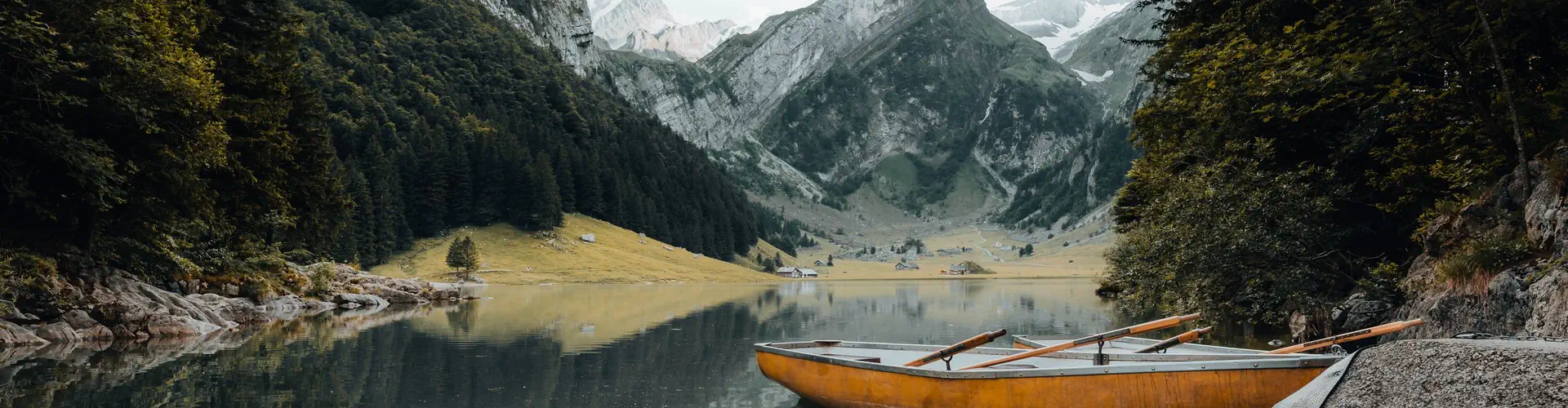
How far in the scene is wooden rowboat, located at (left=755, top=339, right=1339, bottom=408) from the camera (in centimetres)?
1192

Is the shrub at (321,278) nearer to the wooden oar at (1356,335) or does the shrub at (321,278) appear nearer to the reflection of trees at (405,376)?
the reflection of trees at (405,376)

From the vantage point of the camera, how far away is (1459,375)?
754cm

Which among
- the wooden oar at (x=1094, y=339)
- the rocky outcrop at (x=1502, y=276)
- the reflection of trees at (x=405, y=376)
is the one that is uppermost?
the rocky outcrop at (x=1502, y=276)

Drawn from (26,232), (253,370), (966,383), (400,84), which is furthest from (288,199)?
(400,84)

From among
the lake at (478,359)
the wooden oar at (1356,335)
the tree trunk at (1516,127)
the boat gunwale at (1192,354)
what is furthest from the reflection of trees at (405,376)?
the tree trunk at (1516,127)

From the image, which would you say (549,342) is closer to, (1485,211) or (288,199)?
(288,199)

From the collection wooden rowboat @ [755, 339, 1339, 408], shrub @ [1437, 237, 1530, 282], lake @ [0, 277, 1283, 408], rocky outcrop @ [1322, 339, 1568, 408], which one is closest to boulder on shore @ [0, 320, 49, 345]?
lake @ [0, 277, 1283, 408]

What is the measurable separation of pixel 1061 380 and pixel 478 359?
1849cm

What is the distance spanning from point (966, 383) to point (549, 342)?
808 inches

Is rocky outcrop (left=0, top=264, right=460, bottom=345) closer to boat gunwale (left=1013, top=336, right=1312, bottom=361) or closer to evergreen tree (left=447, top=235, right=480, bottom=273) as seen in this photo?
boat gunwale (left=1013, top=336, right=1312, bottom=361)

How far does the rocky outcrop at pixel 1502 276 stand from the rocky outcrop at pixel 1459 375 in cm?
644

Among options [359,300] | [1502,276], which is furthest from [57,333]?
[1502,276]

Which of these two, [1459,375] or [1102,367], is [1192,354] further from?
[1459,375]

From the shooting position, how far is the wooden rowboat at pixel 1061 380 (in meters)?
11.9
